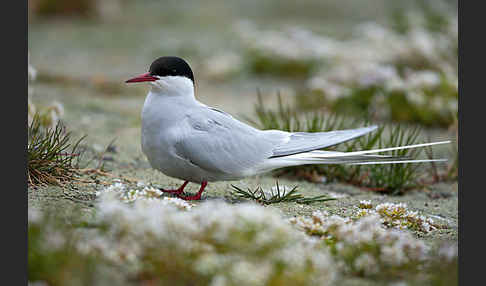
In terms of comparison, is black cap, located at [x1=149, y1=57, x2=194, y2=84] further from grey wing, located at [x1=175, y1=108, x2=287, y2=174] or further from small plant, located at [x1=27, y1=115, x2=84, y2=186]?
small plant, located at [x1=27, y1=115, x2=84, y2=186]

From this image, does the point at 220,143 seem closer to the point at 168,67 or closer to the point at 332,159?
the point at 168,67

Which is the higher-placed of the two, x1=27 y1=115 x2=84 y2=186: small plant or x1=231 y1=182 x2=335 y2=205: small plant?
x1=27 y1=115 x2=84 y2=186: small plant

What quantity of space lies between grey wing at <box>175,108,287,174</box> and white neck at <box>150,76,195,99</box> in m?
0.14

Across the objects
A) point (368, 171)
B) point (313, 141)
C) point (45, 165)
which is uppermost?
point (313, 141)

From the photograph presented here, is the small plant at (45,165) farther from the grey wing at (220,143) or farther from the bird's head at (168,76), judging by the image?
the grey wing at (220,143)

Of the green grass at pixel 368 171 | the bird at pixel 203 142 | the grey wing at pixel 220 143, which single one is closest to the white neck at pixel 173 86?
the bird at pixel 203 142

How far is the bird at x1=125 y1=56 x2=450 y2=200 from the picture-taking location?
9.14 feet

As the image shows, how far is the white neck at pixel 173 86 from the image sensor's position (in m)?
2.91

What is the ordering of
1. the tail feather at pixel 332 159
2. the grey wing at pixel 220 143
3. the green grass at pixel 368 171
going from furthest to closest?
the green grass at pixel 368 171 < the tail feather at pixel 332 159 < the grey wing at pixel 220 143

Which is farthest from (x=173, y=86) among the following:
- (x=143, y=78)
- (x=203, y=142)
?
(x=203, y=142)

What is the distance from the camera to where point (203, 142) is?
110 inches

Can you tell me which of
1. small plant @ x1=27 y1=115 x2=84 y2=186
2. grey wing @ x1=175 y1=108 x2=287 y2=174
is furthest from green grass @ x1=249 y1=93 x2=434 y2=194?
small plant @ x1=27 y1=115 x2=84 y2=186

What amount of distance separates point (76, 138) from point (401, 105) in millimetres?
2996

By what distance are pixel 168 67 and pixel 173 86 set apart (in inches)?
4.0
